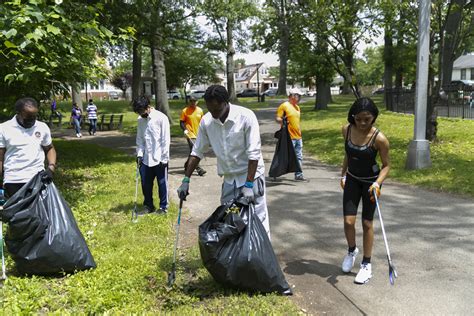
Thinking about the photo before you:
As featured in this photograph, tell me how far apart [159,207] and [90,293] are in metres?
2.80

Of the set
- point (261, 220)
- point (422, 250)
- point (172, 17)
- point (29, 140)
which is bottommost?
point (422, 250)

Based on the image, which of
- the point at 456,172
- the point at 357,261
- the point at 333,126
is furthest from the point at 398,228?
the point at 333,126

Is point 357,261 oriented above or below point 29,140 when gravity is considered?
below

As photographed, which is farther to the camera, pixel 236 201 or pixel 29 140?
pixel 29 140

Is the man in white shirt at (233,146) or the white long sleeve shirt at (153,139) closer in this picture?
the man in white shirt at (233,146)

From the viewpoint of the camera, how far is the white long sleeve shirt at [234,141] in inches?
153

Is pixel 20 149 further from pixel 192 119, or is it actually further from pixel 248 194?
pixel 192 119

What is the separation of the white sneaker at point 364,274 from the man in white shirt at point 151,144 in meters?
3.16

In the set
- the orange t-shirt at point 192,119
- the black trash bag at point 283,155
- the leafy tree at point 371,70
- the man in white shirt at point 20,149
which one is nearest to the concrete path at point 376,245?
the black trash bag at point 283,155

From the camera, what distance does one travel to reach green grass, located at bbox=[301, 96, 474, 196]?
27.4ft

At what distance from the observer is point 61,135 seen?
20547 millimetres

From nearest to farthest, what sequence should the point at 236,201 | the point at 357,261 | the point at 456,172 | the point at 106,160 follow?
the point at 236,201
the point at 357,261
the point at 456,172
the point at 106,160

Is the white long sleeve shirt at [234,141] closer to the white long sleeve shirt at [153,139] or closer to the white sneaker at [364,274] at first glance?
the white sneaker at [364,274]

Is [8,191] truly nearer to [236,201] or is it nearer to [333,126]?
[236,201]
